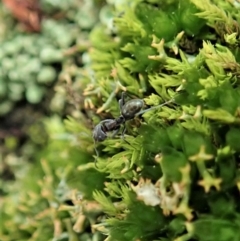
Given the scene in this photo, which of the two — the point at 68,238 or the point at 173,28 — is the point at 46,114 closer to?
the point at 68,238

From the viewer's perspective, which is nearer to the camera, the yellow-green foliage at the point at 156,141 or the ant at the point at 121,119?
the yellow-green foliage at the point at 156,141

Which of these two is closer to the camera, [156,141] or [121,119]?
[156,141]

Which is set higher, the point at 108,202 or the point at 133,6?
the point at 133,6

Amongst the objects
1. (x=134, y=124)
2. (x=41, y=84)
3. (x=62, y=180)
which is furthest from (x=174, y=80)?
(x=41, y=84)

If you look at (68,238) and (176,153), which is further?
(68,238)

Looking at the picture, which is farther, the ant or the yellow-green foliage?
the ant

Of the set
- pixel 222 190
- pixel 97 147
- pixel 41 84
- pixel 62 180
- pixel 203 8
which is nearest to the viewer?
pixel 222 190

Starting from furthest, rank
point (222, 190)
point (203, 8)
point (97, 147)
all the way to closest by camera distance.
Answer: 1. point (97, 147)
2. point (203, 8)
3. point (222, 190)

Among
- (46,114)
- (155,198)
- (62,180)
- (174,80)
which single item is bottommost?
(46,114)
